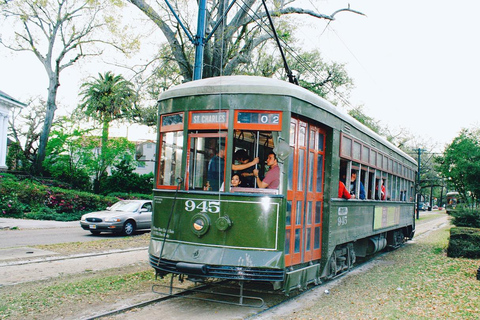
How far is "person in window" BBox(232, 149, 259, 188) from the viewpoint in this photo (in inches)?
260

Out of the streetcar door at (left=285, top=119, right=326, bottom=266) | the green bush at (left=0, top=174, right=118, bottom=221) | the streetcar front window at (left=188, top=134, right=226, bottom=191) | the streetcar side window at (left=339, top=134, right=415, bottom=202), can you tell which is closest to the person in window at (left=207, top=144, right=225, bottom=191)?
the streetcar front window at (left=188, top=134, right=226, bottom=191)

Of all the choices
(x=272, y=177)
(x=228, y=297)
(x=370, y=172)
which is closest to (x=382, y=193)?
(x=370, y=172)

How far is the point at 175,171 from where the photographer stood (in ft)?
22.8

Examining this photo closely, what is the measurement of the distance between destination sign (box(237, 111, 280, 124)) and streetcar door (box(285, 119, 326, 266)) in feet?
1.34

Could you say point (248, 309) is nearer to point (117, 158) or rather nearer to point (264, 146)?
point (264, 146)

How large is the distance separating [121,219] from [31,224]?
609 cm

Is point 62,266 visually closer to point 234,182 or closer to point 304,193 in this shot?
point 234,182

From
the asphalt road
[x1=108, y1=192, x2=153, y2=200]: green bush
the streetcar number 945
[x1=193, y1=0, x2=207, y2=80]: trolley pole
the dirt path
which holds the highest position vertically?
[x1=193, y1=0, x2=207, y2=80]: trolley pole

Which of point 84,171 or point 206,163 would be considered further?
point 84,171

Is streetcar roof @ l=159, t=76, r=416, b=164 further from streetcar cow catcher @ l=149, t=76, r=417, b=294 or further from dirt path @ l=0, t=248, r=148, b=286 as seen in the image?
dirt path @ l=0, t=248, r=148, b=286

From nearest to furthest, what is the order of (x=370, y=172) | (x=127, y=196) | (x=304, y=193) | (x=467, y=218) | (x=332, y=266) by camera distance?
(x=304, y=193)
(x=332, y=266)
(x=370, y=172)
(x=467, y=218)
(x=127, y=196)

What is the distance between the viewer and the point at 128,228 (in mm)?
17125

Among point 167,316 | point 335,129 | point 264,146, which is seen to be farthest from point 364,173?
point 167,316

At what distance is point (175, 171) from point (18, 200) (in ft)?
67.3
